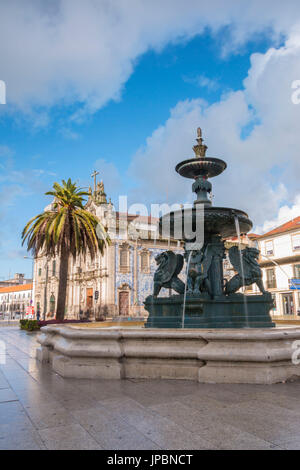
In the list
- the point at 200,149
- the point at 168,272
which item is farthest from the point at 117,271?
the point at 168,272

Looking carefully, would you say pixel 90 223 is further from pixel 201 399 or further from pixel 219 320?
pixel 201 399

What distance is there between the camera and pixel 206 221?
7.11m

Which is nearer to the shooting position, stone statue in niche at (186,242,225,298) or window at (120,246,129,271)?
stone statue in niche at (186,242,225,298)

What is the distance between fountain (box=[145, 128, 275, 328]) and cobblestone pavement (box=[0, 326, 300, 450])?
2.45m

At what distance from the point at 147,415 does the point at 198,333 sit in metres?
1.55

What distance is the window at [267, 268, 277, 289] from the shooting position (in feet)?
111

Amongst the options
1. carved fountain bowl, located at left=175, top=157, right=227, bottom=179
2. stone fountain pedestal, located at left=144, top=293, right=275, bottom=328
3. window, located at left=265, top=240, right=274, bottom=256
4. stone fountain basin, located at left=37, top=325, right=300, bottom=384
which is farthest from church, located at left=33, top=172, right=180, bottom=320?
stone fountain basin, located at left=37, top=325, right=300, bottom=384

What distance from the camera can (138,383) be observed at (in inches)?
174

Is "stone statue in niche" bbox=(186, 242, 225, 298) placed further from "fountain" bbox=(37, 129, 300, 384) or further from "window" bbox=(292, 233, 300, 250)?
"window" bbox=(292, 233, 300, 250)

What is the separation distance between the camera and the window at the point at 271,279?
33938mm

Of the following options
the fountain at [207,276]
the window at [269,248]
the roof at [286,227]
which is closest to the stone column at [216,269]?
the fountain at [207,276]

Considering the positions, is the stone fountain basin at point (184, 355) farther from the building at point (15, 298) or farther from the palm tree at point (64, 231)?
the building at point (15, 298)

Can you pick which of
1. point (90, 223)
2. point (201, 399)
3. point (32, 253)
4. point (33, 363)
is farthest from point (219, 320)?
point (32, 253)

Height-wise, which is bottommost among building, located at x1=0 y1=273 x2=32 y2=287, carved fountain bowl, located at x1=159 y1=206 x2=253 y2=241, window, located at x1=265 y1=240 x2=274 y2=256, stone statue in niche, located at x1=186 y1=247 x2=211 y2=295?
stone statue in niche, located at x1=186 y1=247 x2=211 y2=295
